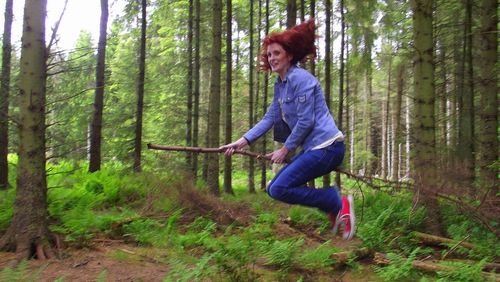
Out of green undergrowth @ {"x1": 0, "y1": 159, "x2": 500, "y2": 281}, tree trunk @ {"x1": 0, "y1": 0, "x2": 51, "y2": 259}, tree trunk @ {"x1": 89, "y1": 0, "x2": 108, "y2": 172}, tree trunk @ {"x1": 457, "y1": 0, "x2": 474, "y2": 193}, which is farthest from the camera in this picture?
tree trunk @ {"x1": 89, "y1": 0, "x2": 108, "y2": 172}

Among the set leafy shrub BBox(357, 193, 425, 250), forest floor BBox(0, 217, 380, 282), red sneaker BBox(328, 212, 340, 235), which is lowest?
forest floor BBox(0, 217, 380, 282)

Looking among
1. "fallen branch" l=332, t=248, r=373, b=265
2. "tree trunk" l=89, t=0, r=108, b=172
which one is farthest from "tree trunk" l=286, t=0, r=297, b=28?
"fallen branch" l=332, t=248, r=373, b=265

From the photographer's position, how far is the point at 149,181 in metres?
9.66

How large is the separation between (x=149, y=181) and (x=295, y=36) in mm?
6406

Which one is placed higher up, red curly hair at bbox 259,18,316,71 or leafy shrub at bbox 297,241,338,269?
red curly hair at bbox 259,18,316,71

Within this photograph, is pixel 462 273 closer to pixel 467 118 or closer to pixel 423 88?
pixel 423 88

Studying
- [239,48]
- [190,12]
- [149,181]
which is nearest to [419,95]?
[149,181]

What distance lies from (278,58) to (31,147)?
3.30m

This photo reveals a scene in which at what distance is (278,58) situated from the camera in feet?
13.9

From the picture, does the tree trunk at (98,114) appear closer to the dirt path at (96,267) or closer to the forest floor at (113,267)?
the forest floor at (113,267)

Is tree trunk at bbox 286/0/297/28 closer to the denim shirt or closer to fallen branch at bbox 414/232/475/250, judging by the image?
fallen branch at bbox 414/232/475/250

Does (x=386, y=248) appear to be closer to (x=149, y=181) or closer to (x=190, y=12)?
(x=149, y=181)

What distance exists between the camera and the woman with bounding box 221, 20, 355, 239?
406cm

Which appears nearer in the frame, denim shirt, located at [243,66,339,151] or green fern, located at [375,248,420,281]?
denim shirt, located at [243,66,339,151]
